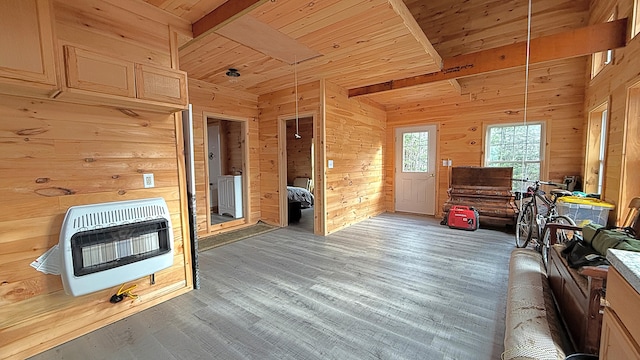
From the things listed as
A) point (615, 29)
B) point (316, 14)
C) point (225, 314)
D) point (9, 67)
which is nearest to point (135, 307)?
point (225, 314)

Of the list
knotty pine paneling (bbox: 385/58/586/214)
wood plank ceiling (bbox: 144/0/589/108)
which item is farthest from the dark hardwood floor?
wood plank ceiling (bbox: 144/0/589/108)

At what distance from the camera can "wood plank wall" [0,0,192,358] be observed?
1.69m

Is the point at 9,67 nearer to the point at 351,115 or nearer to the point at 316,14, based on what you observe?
the point at 316,14

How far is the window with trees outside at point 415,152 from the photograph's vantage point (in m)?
5.82

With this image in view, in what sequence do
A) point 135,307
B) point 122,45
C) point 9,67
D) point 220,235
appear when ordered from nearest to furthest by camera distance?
1. point 9,67
2. point 122,45
3. point 135,307
4. point 220,235

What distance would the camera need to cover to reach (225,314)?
2.15m

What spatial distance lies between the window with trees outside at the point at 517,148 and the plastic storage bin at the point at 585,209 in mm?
1563

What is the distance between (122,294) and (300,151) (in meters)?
6.39

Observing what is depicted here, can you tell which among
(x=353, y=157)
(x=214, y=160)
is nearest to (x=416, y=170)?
(x=353, y=157)

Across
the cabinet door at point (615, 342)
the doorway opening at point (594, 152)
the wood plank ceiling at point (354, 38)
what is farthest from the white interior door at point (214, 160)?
the doorway opening at point (594, 152)

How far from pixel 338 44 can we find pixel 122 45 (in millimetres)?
2042

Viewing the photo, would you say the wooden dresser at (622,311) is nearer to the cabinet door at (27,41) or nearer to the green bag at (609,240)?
the green bag at (609,240)

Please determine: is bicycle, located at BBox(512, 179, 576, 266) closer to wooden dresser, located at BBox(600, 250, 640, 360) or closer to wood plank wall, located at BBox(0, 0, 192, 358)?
wooden dresser, located at BBox(600, 250, 640, 360)

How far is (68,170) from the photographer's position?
6.20 feet
